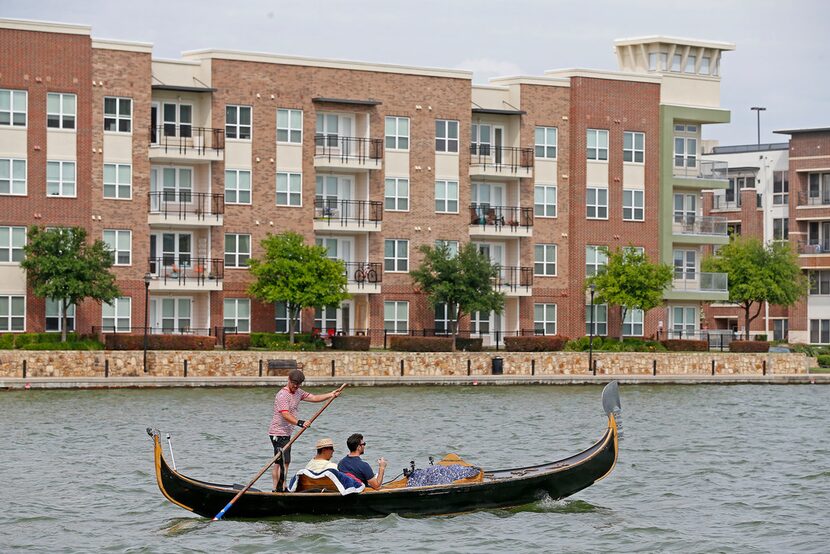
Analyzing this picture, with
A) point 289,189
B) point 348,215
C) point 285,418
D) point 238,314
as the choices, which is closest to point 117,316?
point 238,314

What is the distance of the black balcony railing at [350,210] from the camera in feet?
249

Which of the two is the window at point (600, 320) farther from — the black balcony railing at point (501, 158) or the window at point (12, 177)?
the window at point (12, 177)

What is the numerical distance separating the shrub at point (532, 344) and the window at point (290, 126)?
14.5 metres

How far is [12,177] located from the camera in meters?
68.0

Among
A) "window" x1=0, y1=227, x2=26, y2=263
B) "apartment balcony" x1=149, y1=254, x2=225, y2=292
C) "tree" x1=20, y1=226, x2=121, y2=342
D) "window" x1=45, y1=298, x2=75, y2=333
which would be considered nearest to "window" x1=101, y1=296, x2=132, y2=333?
"apartment balcony" x1=149, y1=254, x2=225, y2=292

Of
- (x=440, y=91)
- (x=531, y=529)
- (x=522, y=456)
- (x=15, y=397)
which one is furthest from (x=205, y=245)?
(x=531, y=529)

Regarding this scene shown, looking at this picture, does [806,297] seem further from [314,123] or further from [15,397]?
[15,397]

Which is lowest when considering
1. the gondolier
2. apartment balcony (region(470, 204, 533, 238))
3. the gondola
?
the gondola

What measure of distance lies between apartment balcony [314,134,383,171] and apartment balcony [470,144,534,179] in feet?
19.9

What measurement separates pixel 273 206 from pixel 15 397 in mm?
22970

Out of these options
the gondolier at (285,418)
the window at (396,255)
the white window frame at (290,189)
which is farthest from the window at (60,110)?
the gondolier at (285,418)

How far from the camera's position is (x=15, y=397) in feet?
178

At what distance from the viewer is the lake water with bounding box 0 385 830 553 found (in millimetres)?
27250

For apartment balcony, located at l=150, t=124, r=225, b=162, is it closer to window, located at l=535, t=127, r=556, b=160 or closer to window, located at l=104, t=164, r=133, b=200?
window, located at l=104, t=164, r=133, b=200
